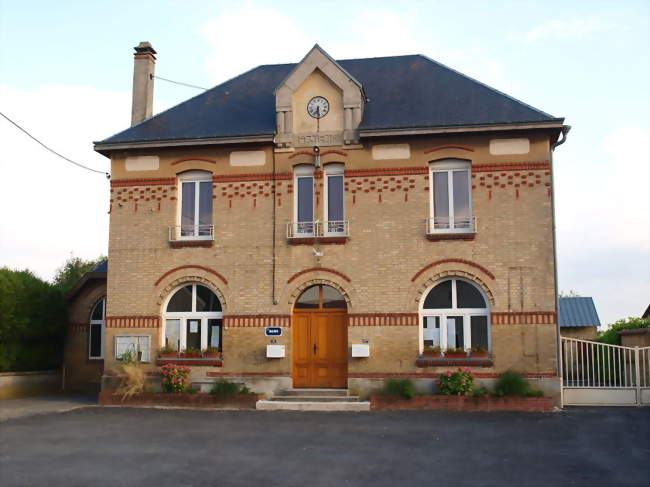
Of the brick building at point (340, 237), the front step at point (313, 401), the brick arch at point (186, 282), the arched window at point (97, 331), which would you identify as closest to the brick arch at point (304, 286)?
the brick building at point (340, 237)

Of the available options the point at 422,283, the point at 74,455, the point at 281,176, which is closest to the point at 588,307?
the point at 422,283

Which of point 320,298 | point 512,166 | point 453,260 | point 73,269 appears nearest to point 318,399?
point 320,298

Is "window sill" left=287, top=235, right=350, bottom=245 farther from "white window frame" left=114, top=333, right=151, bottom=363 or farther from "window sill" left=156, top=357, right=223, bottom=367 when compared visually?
"white window frame" left=114, top=333, right=151, bottom=363

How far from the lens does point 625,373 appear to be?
17.5m

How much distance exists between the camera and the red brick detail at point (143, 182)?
770 inches

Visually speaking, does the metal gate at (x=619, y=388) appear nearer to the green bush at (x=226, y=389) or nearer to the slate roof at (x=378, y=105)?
the slate roof at (x=378, y=105)

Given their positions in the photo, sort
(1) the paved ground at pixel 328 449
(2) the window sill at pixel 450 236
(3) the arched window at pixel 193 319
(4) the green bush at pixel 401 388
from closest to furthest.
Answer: (1) the paved ground at pixel 328 449
(4) the green bush at pixel 401 388
(2) the window sill at pixel 450 236
(3) the arched window at pixel 193 319

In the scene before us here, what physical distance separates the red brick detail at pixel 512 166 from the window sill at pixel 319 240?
12.6 feet

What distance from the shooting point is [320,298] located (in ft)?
61.3

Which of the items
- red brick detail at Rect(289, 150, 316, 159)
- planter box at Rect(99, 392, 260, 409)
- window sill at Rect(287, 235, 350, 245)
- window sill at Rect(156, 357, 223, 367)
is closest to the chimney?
red brick detail at Rect(289, 150, 316, 159)

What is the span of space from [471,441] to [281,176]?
9.36 m

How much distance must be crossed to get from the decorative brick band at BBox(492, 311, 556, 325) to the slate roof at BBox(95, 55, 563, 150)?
482 cm

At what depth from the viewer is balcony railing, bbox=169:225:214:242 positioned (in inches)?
757

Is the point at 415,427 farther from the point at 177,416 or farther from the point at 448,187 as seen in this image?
the point at 448,187
